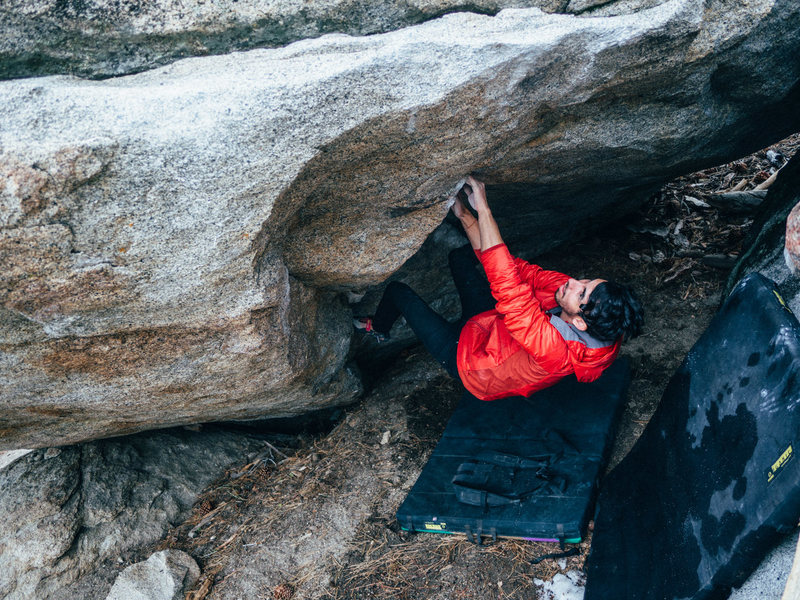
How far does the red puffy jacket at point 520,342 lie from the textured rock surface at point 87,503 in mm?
2706

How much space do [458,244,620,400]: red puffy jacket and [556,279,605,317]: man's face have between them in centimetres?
13

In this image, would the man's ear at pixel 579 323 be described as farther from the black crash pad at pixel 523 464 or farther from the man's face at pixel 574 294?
the black crash pad at pixel 523 464

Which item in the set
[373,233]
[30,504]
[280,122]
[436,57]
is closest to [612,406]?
[373,233]

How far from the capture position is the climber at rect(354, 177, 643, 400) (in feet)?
13.4

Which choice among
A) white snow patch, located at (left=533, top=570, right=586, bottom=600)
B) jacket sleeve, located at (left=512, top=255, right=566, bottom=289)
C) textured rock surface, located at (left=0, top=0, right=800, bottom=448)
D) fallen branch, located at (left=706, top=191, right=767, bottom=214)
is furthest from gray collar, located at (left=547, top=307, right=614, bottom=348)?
fallen branch, located at (left=706, top=191, right=767, bottom=214)

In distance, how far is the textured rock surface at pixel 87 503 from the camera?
4.65 metres

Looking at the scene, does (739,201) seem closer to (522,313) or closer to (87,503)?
(522,313)

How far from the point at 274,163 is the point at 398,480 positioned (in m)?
3.11

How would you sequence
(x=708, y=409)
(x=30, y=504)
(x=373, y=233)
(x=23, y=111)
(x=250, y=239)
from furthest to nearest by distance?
(x=30, y=504)
(x=373, y=233)
(x=708, y=409)
(x=250, y=239)
(x=23, y=111)

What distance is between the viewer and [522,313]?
4.10 metres

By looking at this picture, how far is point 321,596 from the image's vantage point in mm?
4297

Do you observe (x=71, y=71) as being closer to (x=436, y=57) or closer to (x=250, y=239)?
(x=250, y=239)

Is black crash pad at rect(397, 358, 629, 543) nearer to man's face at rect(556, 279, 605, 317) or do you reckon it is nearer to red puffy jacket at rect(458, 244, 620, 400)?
red puffy jacket at rect(458, 244, 620, 400)

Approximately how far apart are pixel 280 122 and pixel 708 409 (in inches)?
124
